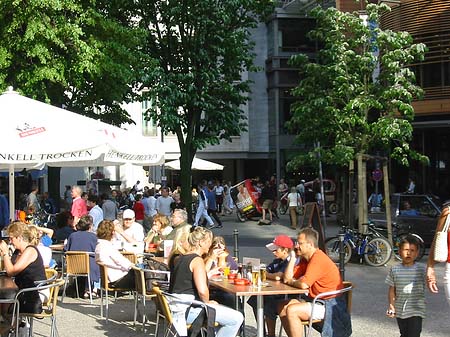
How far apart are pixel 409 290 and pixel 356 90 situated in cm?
1017

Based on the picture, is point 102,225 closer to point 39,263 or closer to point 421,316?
point 39,263

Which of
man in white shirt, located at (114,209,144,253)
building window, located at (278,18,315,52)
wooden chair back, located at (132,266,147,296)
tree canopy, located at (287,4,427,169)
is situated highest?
building window, located at (278,18,315,52)

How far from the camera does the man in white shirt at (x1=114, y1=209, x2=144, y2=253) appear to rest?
1226 cm

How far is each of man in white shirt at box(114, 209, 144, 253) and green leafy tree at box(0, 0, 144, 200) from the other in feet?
24.3

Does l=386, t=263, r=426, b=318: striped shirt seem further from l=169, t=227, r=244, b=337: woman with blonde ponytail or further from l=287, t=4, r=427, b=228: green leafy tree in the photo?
l=287, t=4, r=427, b=228: green leafy tree

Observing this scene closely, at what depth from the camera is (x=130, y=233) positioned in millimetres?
12555

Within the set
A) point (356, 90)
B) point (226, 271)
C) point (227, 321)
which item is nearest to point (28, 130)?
point (226, 271)

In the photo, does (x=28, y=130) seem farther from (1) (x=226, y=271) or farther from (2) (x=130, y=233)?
(2) (x=130, y=233)

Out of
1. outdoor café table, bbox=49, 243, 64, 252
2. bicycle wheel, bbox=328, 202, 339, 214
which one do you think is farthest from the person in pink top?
bicycle wheel, bbox=328, 202, 339, 214

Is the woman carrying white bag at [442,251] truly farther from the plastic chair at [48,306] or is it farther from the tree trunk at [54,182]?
the tree trunk at [54,182]

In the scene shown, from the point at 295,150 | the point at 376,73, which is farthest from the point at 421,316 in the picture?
the point at 295,150

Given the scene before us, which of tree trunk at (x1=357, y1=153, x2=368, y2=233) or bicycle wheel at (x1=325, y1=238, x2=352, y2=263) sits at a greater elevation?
tree trunk at (x1=357, y1=153, x2=368, y2=233)

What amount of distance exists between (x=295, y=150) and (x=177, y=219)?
33.6 m

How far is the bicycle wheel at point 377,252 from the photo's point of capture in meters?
15.8
